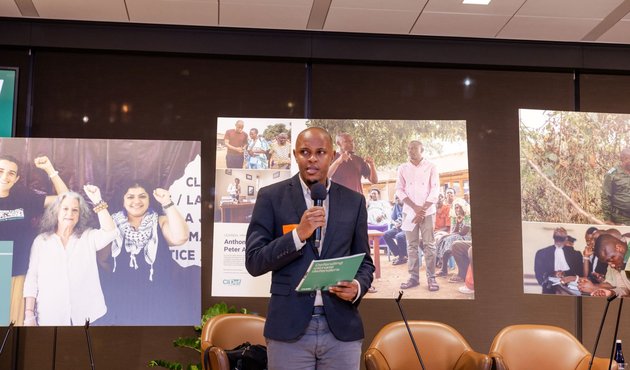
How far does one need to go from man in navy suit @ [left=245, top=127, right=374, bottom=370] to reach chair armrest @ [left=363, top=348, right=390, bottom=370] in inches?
64.4

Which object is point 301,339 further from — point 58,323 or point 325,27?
point 325,27

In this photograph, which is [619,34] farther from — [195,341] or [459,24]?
[195,341]

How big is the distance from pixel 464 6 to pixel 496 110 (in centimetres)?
121

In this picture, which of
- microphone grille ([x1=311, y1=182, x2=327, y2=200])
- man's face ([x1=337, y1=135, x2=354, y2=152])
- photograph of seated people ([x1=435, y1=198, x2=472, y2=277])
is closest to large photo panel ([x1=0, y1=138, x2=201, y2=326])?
man's face ([x1=337, y1=135, x2=354, y2=152])

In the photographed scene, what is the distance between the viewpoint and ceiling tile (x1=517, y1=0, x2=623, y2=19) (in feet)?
17.0

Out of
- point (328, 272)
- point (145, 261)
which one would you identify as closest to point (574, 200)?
point (145, 261)

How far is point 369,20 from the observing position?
5656mm

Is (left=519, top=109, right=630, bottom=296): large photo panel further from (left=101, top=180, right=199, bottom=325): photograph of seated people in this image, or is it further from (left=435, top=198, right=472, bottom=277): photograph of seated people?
(left=101, top=180, right=199, bottom=325): photograph of seated people

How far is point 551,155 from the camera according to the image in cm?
558

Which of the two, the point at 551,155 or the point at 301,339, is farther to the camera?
the point at 551,155

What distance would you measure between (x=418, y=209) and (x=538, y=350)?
142 centimetres

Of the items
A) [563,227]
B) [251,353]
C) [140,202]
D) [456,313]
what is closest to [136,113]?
[140,202]

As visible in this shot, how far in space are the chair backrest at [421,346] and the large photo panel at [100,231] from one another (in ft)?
4.62

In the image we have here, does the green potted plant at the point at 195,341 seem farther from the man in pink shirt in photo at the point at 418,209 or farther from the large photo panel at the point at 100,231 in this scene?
the man in pink shirt in photo at the point at 418,209
